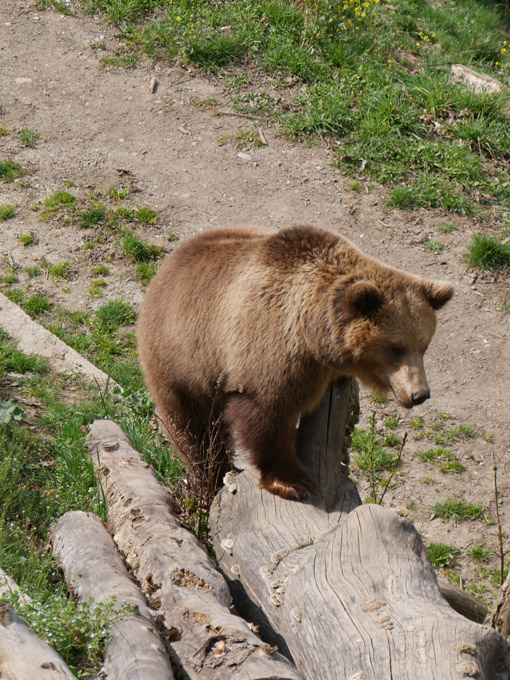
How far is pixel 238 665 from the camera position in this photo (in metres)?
3.06

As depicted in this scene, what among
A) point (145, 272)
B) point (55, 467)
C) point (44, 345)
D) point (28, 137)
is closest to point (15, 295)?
point (44, 345)

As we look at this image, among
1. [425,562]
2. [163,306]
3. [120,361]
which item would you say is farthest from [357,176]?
[425,562]

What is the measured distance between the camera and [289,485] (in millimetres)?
4629

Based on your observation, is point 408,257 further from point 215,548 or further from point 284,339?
point 215,548

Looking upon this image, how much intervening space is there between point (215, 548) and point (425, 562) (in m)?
1.34

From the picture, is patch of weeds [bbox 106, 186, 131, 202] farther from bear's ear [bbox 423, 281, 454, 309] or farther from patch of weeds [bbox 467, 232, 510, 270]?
bear's ear [bbox 423, 281, 454, 309]

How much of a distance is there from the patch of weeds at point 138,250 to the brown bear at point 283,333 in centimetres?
303

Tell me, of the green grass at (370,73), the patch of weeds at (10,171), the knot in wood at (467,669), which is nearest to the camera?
the knot in wood at (467,669)

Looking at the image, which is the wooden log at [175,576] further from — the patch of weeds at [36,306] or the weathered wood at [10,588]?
the patch of weeds at [36,306]

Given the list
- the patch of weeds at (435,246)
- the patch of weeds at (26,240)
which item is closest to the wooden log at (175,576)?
the patch of weeds at (26,240)

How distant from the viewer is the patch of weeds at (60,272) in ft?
25.8

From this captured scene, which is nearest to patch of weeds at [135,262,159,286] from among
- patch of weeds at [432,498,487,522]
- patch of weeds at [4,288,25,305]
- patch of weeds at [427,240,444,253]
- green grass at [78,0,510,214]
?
patch of weeds at [4,288,25,305]

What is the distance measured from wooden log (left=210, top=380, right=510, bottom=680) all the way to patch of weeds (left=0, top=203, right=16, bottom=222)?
16.2 feet

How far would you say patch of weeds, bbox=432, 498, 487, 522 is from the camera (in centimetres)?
609
